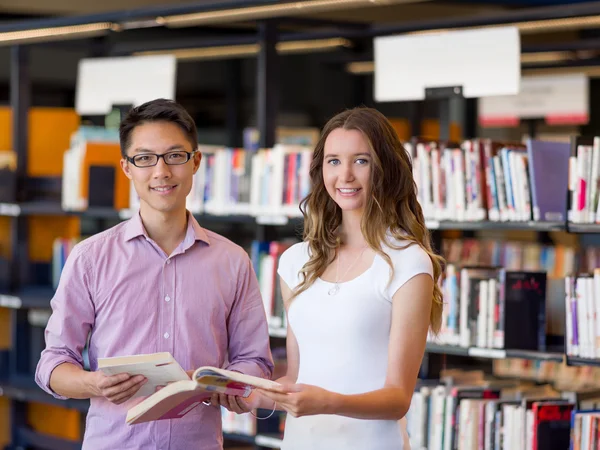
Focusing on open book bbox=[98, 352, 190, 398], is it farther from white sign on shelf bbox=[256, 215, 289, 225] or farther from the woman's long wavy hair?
white sign on shelf bbox=[256, 215, 289, 225]

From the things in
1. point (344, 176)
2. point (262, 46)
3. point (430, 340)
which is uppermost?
point (262, 46)

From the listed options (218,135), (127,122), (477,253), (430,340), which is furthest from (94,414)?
(218,135)

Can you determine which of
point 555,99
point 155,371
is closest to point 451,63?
point 155,371

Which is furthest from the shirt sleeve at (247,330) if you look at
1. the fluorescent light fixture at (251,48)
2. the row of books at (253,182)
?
the fluorescent light fixture at (251,48)

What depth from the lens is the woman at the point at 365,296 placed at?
7.47 ft

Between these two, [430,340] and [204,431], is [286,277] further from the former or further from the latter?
[430,340]

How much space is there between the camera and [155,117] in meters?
2.50

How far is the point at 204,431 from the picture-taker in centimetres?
249

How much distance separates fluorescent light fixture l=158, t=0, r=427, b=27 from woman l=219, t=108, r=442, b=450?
1936 mm

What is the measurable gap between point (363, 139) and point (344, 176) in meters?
0.11

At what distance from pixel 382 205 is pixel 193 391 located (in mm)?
661

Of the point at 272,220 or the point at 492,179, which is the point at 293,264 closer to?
the point at 492,179

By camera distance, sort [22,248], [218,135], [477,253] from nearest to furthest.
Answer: [477,253] < [22,248] < [218,135]

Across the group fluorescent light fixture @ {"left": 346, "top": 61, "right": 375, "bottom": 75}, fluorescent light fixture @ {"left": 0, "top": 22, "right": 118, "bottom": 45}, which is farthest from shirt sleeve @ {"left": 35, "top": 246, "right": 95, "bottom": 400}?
fluorescent light fixture @ {"left": 346, "top": 61, "right": 375, "bottom": 75}
